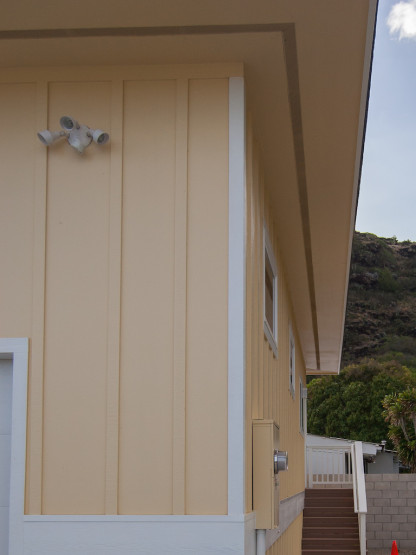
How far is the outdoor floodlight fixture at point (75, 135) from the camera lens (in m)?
4.88

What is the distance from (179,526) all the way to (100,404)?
2.63ft

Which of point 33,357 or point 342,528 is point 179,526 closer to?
point 33,357

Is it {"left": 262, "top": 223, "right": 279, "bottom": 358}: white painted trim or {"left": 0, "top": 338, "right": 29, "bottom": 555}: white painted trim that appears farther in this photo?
{"left": 262, "top": 223, "right": 279, "bottom": 358}: white painted trim

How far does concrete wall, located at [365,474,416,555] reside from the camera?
65.5 ft

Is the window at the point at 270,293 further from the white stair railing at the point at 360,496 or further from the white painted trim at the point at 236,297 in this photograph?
the white stair railing at the point at 360,496

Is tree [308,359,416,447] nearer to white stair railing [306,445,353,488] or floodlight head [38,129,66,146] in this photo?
white stair railing [306,445,353,488]

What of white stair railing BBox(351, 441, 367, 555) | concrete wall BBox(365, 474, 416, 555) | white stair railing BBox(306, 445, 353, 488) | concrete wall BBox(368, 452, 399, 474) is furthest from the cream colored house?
concrete wall BBox(368, 452, 399, 474)

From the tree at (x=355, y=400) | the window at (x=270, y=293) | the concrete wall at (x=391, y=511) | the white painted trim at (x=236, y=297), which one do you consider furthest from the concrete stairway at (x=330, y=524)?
the tree at (x=355, y=400)

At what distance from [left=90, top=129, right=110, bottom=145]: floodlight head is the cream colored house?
0.10 metres

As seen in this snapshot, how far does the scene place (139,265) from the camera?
192 inches

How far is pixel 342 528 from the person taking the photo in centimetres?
1567

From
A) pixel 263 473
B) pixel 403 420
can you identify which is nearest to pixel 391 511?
pixel 403 420

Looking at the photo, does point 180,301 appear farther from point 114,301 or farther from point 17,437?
point 17,437

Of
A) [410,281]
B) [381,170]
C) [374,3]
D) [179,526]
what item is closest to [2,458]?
[179,526]
